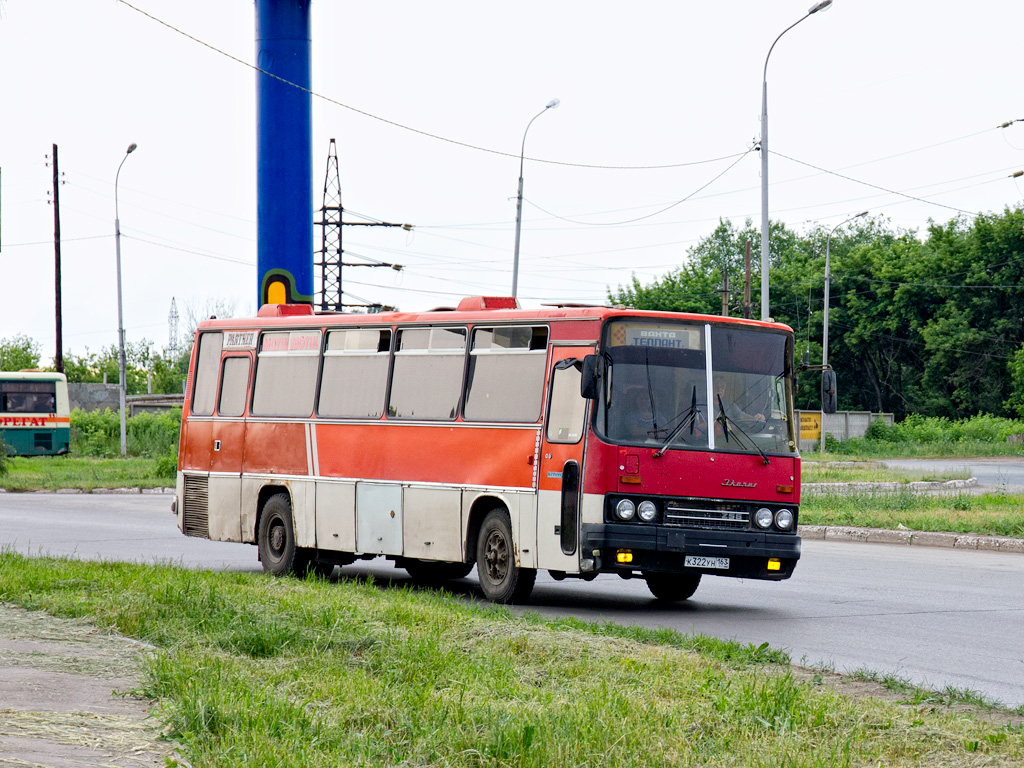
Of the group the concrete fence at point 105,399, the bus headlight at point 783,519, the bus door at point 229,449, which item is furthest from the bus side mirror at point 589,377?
the concrete fence at point 105,399

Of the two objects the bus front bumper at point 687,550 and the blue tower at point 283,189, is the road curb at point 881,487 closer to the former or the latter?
the blue tower at point 283,189

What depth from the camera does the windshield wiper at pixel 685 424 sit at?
12281 mm

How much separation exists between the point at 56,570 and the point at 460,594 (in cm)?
405

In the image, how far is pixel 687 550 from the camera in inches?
483

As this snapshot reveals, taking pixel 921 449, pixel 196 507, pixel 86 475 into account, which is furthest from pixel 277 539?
pixel 921 449

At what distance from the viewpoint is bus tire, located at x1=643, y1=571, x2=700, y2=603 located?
13.7m

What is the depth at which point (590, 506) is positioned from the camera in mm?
12195

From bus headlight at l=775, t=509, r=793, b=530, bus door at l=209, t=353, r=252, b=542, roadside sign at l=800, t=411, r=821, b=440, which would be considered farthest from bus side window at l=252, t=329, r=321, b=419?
roadside sign at l=800, t=411, r=821, b=440

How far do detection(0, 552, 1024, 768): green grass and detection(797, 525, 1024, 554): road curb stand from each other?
11.0m

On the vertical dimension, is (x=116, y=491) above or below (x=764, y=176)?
below

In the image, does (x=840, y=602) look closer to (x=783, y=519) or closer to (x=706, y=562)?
(x=783, y=519)

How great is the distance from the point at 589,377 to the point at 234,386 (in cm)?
658

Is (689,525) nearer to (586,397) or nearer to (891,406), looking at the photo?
(586,397)

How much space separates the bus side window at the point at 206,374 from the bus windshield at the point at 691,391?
268 inches
